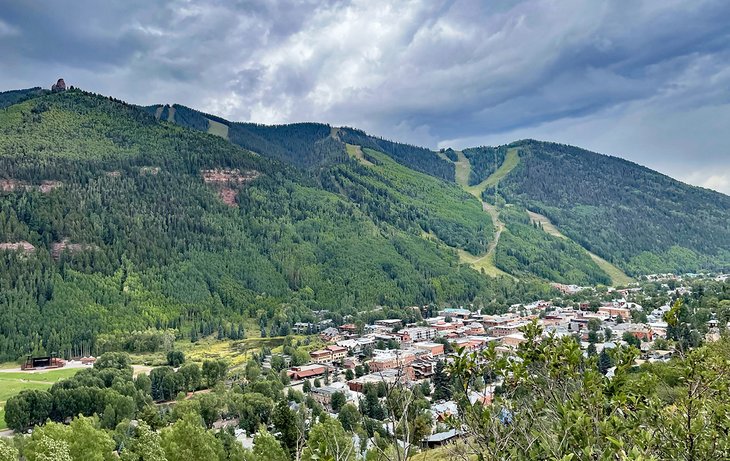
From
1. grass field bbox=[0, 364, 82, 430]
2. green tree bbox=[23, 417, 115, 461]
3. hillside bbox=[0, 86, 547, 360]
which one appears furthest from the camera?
hillside bbox=[0, 86, 547, 360]

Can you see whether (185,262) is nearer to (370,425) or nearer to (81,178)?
(81,178)

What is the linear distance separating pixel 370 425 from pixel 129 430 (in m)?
23.4

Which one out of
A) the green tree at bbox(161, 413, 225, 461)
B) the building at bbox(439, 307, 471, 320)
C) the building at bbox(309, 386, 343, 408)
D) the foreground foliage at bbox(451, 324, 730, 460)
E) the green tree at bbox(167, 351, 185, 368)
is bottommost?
the building at bbox(309, 386, 343, 408)

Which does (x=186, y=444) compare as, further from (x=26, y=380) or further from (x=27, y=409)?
(x=26, y=380)

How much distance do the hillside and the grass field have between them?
38.6ft

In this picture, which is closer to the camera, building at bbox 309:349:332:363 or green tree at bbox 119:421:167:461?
green tree at bbox 119:421:167:461

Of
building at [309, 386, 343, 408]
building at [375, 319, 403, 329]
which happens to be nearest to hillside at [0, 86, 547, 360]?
building at [375, 319, 403, 329]

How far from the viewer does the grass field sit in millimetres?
71037

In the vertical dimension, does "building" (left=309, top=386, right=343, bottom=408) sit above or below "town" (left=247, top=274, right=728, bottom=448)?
below

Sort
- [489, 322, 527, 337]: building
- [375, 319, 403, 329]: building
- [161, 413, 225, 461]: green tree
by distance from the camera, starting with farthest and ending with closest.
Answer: [375, 319, 403, 329]: building < [489, 322, 527, 337]: building < [161, 413, 225, 461]: green tree

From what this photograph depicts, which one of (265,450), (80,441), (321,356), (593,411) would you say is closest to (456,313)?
(321,356)

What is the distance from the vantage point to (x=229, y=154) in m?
193

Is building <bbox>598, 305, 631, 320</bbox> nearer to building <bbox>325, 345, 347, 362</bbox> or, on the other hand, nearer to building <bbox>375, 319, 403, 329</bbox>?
building <bbox>375, 319, 403, 329</bbox>

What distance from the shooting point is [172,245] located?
141625mm
